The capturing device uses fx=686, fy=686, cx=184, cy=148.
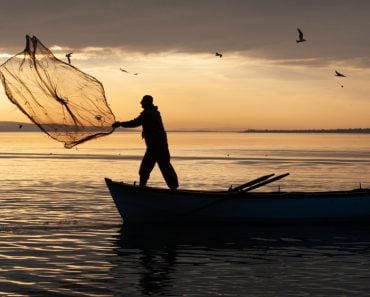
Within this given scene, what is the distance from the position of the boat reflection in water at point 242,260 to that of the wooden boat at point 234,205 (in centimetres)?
26

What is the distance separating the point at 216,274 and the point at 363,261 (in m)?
3.40

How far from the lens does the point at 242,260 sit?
13773 millimetres

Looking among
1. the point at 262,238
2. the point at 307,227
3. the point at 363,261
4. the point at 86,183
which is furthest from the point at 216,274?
the point at 86,183

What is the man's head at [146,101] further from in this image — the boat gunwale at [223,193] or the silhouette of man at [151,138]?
the boat gunwale at [223,193]

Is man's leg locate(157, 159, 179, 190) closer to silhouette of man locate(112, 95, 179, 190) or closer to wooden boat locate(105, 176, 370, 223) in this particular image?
silhouette of man locate(112, 95, 179, 190)

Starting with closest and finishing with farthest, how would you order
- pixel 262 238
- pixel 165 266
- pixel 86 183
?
pixel 165 266
pixel 262 238
pixel 86 183

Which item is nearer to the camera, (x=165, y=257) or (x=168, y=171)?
(x=165, y=257)

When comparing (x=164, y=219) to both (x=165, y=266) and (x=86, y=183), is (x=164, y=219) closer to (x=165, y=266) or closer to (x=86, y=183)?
(x=165, y=266)

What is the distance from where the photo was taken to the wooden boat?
17953mm

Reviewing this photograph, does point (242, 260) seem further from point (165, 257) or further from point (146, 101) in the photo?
point (146, 101)

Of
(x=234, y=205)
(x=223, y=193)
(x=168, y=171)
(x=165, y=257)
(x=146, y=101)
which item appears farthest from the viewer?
(x=234, y=205)

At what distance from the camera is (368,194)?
744 inches

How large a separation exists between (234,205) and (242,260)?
480cm

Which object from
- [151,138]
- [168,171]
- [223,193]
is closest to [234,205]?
[223,193]
